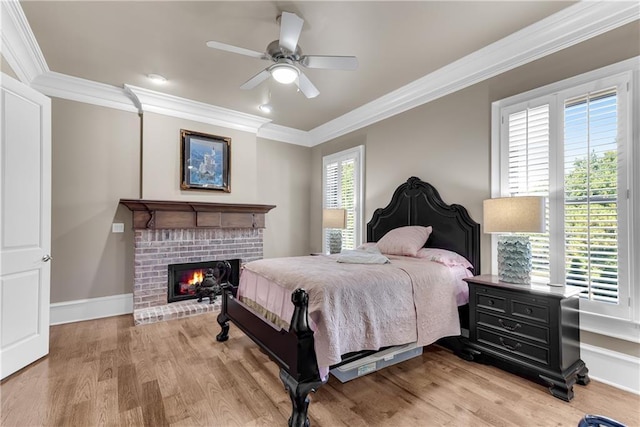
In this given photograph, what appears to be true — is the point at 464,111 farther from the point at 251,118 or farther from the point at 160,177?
the point at 160,177

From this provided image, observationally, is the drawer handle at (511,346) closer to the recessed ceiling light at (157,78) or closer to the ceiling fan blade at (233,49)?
the ceiling fan blade at (233,49)

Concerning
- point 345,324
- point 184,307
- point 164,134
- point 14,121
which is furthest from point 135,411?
point 164,134

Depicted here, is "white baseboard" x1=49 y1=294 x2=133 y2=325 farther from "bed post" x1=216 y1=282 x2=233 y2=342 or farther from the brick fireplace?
"bed post" x1=216 y1=282 x2=233 y2=342

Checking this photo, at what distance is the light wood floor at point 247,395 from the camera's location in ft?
6.05

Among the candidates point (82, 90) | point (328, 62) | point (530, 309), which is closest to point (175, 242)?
point (82, 90)

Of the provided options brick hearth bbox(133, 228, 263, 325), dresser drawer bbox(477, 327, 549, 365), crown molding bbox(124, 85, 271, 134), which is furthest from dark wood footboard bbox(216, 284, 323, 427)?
crown molding bbox(124, 85, 271, 134)

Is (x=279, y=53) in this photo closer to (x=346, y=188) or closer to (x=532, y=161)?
(x=532, y=161)

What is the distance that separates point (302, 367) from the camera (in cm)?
179

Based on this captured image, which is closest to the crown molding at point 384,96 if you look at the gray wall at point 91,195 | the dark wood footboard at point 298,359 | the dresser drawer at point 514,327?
the gray wall at point 91,195

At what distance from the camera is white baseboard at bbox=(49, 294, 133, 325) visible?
139 inches

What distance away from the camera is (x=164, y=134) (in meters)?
4.15

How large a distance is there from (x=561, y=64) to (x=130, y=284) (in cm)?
535

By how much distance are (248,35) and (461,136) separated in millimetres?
2414

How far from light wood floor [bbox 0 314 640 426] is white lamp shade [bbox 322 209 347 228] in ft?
6.73
